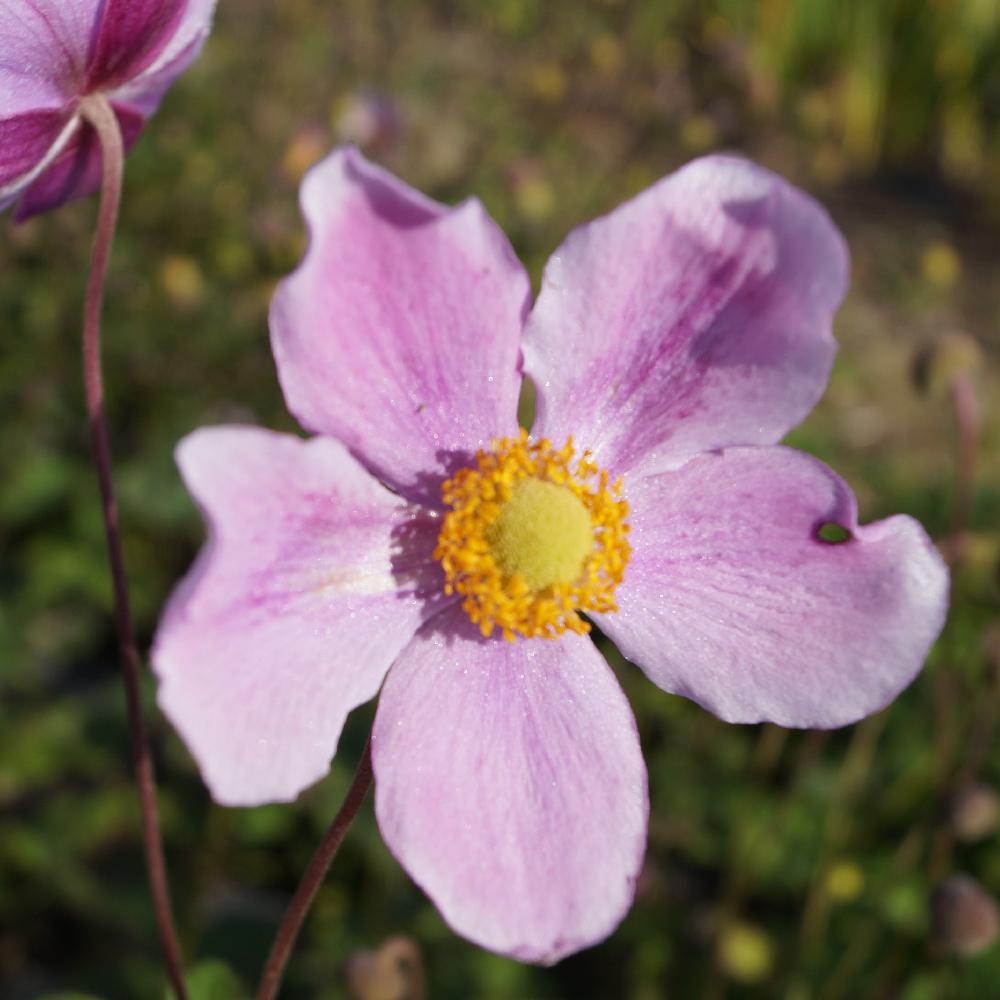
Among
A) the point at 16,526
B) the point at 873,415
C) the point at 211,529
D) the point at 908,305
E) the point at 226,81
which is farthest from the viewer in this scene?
the point at 908,305

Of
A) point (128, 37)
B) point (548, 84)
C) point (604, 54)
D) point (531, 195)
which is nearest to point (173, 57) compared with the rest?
point (128, 37)

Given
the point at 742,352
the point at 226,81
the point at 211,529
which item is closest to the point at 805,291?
the point at 742,352

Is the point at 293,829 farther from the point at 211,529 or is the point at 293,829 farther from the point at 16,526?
the point at 211,529

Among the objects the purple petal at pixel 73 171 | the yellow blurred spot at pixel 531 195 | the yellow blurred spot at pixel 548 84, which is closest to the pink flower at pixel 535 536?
the purple petal at pixel 73 171

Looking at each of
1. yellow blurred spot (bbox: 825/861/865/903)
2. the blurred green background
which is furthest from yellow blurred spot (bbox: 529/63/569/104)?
yellow blurred spot (bbox: 825/861/865/903)

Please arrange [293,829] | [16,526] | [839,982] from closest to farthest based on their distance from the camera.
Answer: [839,982]
[293,829]
[16,526]

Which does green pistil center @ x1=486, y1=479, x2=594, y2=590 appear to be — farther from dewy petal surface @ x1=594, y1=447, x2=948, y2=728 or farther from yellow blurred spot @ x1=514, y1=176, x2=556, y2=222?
yellow blurred spot @ x1=514, y1=176, x2=556, y2=222

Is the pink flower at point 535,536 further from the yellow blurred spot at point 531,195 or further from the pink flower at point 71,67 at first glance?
the yellow blurred spot at point 531,195

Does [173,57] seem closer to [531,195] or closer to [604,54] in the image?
[531,195]
